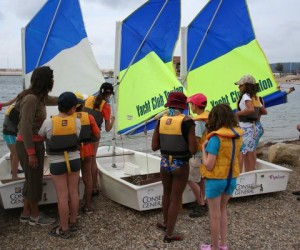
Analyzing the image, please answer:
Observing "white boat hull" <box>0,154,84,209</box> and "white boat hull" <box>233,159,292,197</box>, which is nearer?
"white boat hull" <box>0,154,84,209</box>

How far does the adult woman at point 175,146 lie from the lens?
3.58 metres

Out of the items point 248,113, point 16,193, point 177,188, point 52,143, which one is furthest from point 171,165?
point 16,193

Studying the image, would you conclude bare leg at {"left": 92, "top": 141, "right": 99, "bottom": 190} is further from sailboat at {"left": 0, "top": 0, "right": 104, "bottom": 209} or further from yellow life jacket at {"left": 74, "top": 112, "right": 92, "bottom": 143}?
sailboat at {"left": 0, "top": 0, "right": 104, "bottom": 209}

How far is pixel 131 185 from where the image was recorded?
15.0 feet

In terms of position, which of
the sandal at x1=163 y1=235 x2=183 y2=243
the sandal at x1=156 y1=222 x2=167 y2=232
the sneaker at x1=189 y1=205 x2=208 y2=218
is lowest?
the sandal at x1=163 y1=235 x2=183 y2=243

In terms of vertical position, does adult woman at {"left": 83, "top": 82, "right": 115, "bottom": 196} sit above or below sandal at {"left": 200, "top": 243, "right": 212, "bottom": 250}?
above

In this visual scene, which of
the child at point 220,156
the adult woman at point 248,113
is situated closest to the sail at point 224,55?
the adult woman at point 248,113

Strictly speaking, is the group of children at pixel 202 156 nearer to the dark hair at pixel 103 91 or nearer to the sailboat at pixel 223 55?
the dark hair at pixel 103 91

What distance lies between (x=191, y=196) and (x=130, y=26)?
2.70 m

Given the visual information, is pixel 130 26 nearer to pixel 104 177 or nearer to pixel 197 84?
pixel 197 84

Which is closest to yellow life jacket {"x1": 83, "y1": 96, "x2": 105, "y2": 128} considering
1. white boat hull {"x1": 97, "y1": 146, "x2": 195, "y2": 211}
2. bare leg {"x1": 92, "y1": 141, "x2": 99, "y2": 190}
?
bare leg {"x1": 92, "y1": 141, "x2": 99, "y2": 190}

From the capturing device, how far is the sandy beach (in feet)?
12.6

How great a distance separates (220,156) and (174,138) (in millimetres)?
527

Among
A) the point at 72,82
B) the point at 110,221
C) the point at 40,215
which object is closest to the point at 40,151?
the point at 40,215
